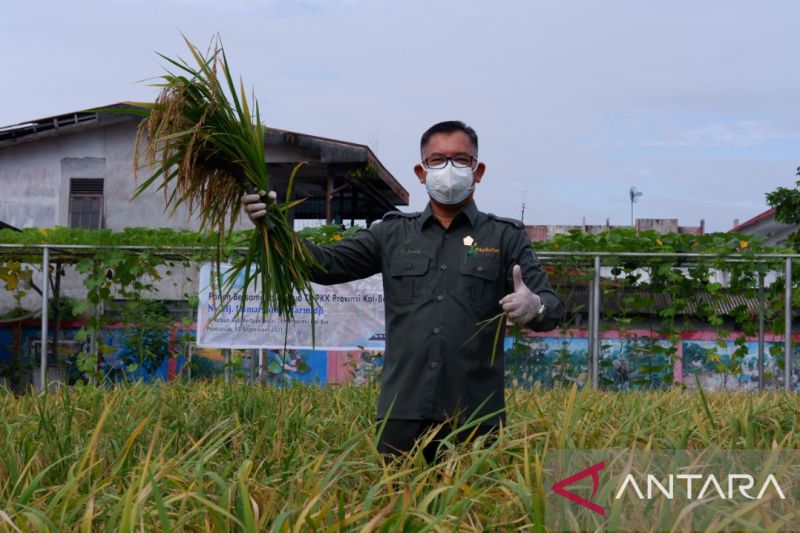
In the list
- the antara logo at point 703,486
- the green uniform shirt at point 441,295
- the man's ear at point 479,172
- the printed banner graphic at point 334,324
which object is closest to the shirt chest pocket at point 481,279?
the green uniform shirt at point 441,295

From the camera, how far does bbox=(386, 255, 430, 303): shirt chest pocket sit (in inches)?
148

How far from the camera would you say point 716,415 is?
4.09 metres

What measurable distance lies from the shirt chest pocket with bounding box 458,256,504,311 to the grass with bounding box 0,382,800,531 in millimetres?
507

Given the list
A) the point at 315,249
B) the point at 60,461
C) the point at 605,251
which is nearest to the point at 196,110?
the point at 315,249

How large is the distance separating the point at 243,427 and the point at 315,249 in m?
0.77

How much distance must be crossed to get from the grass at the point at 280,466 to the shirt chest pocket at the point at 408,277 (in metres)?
0.59

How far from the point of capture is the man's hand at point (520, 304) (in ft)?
10.3

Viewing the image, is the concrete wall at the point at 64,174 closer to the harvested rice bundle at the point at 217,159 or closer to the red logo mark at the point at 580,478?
the harvested rice bundle at the point at 217,159

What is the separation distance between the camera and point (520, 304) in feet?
10.3

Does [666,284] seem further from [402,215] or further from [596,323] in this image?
[402,215]

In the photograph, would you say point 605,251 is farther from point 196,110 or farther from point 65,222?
point 65,222

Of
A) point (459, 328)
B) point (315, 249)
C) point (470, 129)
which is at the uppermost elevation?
point (470, 129)

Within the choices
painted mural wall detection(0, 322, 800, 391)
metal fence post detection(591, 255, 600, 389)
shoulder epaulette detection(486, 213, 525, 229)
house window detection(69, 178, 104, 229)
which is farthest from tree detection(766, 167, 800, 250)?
shoulder epaulette detection(486, 213, 525, 229)

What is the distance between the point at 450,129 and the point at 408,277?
622 millimetres
